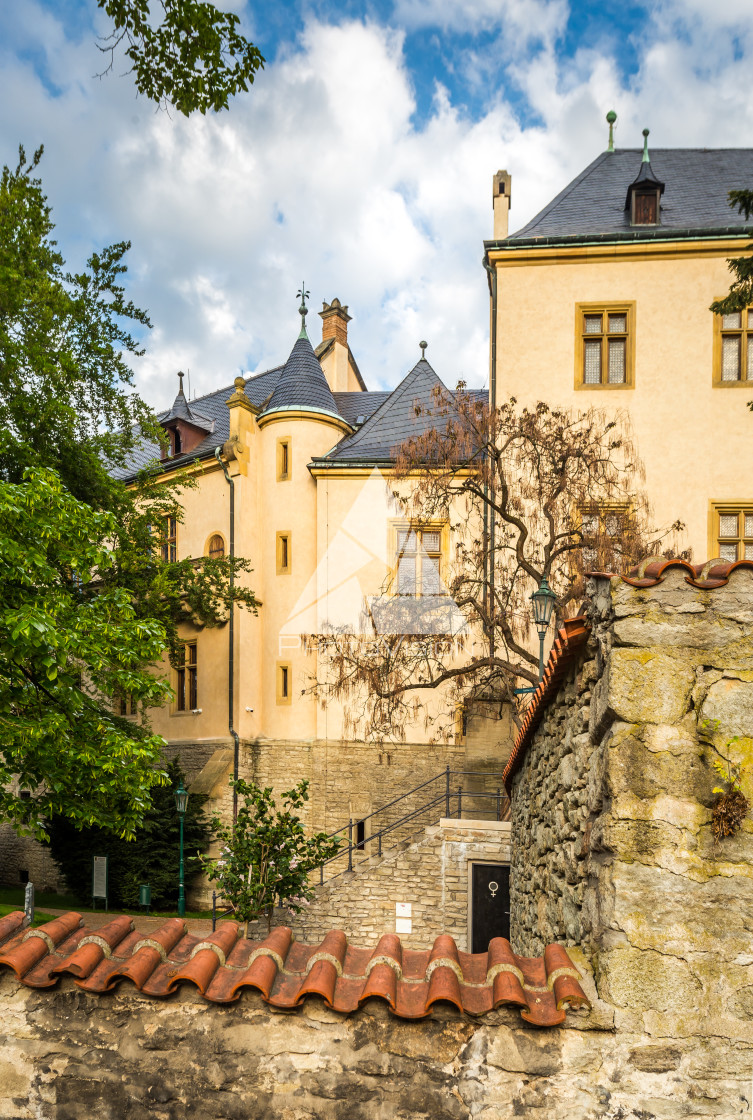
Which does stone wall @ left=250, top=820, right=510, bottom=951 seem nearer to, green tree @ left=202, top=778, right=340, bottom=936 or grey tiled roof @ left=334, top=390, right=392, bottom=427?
green tree @ left=202, top=778, right=340, bottom=936

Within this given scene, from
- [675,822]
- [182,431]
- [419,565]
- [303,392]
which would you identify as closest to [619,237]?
[419,565]

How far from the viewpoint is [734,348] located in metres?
16.2

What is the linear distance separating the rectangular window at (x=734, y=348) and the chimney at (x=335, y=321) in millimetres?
14472

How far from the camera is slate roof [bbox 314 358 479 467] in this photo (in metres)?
→ 21.2

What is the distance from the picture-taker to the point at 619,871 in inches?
111

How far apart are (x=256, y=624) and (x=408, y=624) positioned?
7.40 meters

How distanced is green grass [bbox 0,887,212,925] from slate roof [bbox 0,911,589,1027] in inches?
593

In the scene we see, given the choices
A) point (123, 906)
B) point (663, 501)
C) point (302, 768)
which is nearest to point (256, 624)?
point (302, 768)

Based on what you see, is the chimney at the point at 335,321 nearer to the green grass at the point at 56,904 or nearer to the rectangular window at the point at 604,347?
the rectangular window at the point at 604,347

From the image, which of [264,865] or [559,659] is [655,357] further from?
[559,659]

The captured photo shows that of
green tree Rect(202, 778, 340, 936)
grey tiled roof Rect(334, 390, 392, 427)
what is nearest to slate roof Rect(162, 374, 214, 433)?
grey tiled roof Rect(334, 390, 392, 427)

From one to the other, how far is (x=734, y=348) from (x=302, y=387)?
1061cm

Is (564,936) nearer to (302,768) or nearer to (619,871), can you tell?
(619,871)

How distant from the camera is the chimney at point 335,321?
28.3 meters
